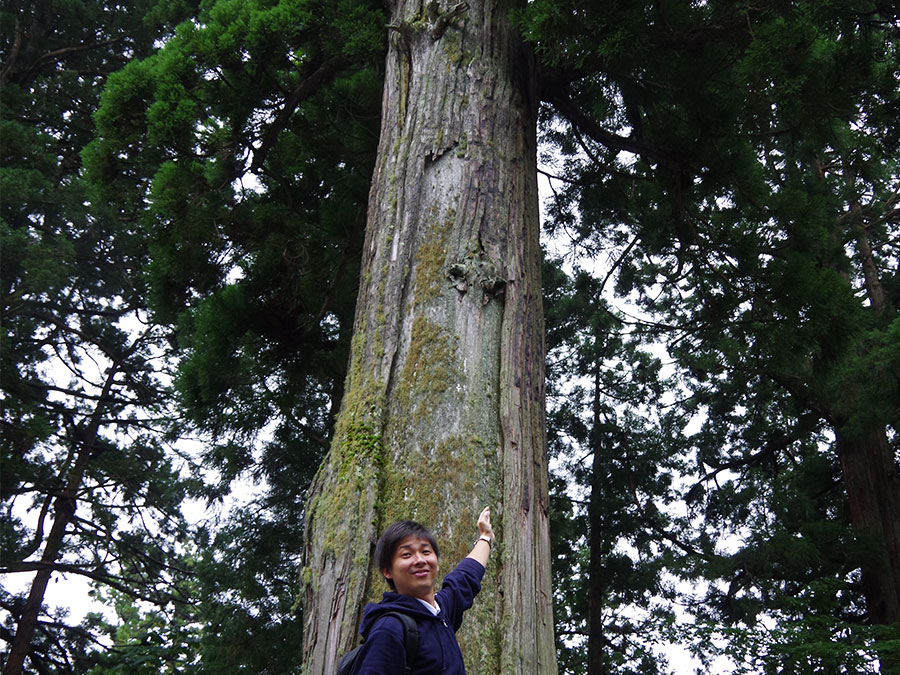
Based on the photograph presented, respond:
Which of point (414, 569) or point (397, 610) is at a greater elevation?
point (414, 569)

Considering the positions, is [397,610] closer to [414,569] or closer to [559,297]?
[414,569]

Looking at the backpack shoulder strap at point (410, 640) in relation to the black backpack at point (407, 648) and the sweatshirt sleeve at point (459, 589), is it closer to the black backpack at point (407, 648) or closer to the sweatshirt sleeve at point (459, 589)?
the black backpack at point (407, 648)

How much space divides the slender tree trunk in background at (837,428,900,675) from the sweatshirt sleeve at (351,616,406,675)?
804 cm

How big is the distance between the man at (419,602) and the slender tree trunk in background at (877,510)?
7716 mm

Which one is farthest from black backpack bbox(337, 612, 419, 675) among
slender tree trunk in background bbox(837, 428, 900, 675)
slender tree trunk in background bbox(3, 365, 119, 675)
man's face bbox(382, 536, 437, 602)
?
slender tree trunk in background bbox(3, 365, 119, 675)

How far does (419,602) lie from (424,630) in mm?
68

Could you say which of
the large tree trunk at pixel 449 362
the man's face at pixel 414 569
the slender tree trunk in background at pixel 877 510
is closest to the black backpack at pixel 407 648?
the man's face at pixel 414 569

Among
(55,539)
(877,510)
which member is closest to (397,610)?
(877,510)

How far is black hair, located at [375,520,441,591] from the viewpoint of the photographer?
200 centimetres

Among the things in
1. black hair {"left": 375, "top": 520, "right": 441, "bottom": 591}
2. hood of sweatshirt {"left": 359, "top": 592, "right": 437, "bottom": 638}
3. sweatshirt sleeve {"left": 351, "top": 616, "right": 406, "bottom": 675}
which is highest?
black hair {"left": 375, "top": 520, "right": 441, "bottom": 591}

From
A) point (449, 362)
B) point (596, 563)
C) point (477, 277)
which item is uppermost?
point (596, 563)

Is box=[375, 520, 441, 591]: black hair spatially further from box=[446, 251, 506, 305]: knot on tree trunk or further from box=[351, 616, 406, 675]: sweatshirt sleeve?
box=[446, 251, 506, 305]: knot on tree trunk

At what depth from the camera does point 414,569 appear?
1939 mm

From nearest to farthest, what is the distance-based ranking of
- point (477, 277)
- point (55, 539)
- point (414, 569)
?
point (414, 569)
point (477, 277)
point (55, 539)
